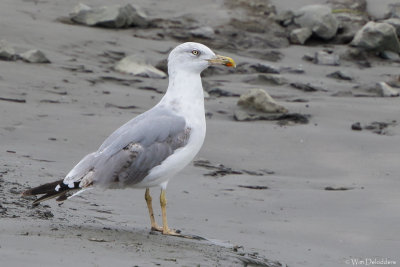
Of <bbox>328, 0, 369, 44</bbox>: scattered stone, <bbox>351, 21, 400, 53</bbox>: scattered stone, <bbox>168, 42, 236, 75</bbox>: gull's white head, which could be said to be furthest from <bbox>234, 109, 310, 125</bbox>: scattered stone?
<bbox>328, 0, 369, 44</bbox>: scattered stone

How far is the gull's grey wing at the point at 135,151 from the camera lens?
18.1ft

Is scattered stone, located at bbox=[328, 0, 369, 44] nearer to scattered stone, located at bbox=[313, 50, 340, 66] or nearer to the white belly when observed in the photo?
scattered stone, located at bbox=[313, 50, 340, 66]

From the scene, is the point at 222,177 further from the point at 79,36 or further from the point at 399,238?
the point at 79,36

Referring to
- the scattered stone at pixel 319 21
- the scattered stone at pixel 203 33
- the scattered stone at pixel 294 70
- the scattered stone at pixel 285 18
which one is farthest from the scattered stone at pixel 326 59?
the scattered stone at pixel 203 33

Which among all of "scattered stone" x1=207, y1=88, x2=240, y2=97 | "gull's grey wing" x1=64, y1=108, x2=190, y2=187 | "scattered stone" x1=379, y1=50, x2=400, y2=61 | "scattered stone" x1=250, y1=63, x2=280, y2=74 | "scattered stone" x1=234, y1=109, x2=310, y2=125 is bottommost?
"scattered stone" x1=207, y1=88, x2=240, y2=97

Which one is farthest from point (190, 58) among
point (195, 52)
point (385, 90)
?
point (385, 90)

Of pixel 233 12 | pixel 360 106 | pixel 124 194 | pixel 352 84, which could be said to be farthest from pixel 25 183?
pixel 233 12

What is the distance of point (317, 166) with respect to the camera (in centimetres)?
776

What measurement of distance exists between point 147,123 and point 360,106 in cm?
414

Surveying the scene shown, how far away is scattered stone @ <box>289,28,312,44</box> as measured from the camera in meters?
12.1

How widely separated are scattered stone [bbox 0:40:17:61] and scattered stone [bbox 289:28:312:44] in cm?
419

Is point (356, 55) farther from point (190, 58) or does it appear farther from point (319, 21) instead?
point (190, 58)

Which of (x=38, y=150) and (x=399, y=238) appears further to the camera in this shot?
(x=38, y=150)

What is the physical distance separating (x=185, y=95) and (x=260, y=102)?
3.09 m
